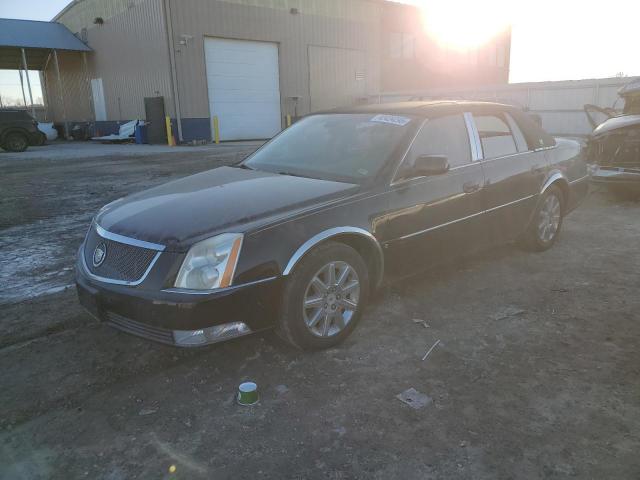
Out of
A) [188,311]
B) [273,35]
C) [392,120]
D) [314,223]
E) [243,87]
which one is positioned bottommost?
[188,311]

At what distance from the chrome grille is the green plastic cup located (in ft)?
2.84

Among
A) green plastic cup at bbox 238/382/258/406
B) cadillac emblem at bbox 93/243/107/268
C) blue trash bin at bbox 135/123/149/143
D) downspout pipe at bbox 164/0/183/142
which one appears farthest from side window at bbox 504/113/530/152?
blue trash bin at bbox 135/123/149/143

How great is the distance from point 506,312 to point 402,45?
2906 cm

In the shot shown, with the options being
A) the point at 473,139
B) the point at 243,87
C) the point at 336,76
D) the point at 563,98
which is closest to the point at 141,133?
the point at 243,87

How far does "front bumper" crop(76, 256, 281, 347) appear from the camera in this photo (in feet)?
8.97

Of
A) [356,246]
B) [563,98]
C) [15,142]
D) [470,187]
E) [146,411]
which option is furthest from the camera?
[15,142]

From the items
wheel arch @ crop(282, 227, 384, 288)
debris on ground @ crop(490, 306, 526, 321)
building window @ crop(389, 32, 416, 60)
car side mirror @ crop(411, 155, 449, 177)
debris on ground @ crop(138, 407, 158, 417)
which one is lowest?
debris on ground @ crop(138, 407, 158, 417)

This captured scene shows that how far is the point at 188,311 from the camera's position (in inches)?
107

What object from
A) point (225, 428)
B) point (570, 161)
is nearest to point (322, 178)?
point (225, 428)

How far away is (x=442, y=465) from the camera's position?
89.0 inches

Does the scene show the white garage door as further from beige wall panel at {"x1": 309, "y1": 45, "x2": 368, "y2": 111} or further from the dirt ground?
the dirt ground

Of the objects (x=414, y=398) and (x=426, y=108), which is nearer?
(x=414, y=398)

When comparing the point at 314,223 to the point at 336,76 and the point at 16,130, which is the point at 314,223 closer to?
the point at 16,130

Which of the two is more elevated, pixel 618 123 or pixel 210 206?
pixel 618 123
